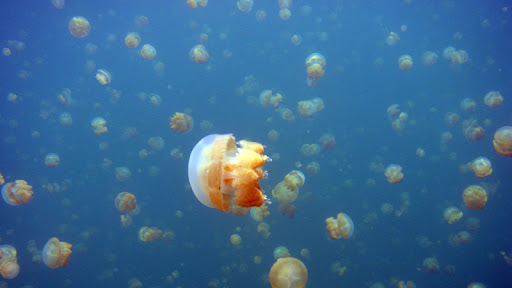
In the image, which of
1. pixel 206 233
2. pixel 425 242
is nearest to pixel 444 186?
pixel 425 242

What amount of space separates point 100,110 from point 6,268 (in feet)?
26.0

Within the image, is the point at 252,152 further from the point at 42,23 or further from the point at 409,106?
the point at 42,23

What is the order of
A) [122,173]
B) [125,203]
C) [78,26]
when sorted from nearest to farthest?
[125,203]
[78,26]
[122,173]

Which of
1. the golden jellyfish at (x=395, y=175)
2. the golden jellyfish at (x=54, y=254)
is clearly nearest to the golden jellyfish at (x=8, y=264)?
the golden jellyfish at (x=54, y=254)

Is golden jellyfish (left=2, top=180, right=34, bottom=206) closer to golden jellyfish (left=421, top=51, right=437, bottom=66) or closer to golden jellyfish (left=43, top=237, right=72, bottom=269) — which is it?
golden jellyfish (left=43, top=237, right=72, bottom=269)

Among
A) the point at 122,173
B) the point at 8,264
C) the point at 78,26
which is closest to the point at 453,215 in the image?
the point at 122,173

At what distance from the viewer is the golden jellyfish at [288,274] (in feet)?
14.6

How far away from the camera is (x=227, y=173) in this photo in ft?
7.75

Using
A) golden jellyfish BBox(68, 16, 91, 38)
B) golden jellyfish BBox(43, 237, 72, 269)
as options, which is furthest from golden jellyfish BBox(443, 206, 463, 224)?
golden jellyfish BBox(68, 16, 91, 38)

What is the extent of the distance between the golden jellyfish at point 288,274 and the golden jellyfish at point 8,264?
22.2ft

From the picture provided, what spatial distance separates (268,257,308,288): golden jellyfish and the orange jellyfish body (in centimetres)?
275

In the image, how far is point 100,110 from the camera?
1241 cm

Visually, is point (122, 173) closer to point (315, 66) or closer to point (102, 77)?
point (102, 77)

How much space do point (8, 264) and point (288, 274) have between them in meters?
7.28
